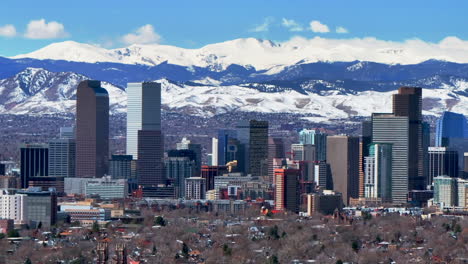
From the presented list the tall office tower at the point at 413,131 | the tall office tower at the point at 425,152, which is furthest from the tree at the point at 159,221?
the tall office tower at the point at 425,152

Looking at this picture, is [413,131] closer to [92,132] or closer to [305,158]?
[305,158]

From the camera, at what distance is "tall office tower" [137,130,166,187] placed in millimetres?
165400

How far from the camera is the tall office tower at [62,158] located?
166 m

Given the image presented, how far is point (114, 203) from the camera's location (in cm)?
13375

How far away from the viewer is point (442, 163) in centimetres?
17075

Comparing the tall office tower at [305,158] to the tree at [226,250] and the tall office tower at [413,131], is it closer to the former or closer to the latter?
the tall office tower at [413,131]

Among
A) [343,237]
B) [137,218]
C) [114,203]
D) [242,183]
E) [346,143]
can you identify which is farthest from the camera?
[346,143]

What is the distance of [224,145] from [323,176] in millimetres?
24696

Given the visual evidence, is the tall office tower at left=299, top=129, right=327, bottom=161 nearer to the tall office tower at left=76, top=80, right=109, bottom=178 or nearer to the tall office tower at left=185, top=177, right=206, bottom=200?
the tall office tower at left=185, top=177, right=206, bottom=200

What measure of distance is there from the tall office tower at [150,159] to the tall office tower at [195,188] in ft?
16.1

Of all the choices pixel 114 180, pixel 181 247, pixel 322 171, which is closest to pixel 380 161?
pixel 322 171

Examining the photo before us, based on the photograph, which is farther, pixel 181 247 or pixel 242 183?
pixel 242 183

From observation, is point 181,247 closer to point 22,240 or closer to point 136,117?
point 22,240

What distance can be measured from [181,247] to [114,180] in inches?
2649
